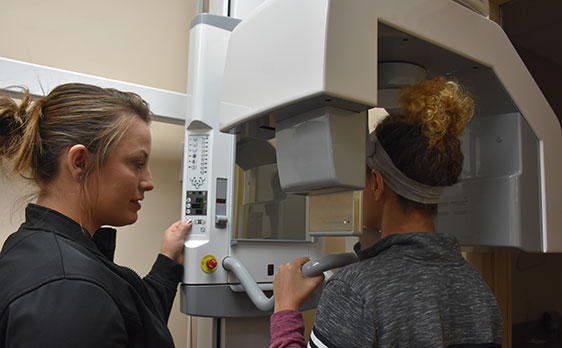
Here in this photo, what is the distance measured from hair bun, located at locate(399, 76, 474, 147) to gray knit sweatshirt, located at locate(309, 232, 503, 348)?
211 mm

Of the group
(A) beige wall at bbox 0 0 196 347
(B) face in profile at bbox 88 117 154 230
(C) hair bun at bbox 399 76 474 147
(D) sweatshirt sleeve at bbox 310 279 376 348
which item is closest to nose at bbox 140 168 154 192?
(B) face in profile at bbox 88 117 154 230

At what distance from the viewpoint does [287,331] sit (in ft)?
3.02

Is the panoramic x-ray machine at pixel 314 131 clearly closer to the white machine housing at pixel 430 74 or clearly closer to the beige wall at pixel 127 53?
the white machine housing at pixel 430 74

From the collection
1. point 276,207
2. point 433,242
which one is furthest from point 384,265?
point 276,207

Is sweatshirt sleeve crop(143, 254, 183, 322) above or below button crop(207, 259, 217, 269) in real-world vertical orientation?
below

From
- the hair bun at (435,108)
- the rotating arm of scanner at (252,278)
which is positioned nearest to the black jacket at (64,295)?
the rotating arm of scanner at (252,278)

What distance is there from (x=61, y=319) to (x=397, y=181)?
0.68 metres

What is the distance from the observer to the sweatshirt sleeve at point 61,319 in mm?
720

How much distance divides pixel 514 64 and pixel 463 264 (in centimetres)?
53

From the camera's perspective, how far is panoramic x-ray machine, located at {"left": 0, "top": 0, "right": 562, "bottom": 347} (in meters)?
0.80

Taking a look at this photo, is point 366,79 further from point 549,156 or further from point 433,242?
point 549,156

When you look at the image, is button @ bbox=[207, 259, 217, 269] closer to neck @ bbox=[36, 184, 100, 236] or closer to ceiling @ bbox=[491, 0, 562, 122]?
neck @ bbox=[36, 184, 100, 236]

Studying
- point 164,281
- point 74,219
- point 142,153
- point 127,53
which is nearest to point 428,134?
point 142,153

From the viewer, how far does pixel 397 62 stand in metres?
1.03
